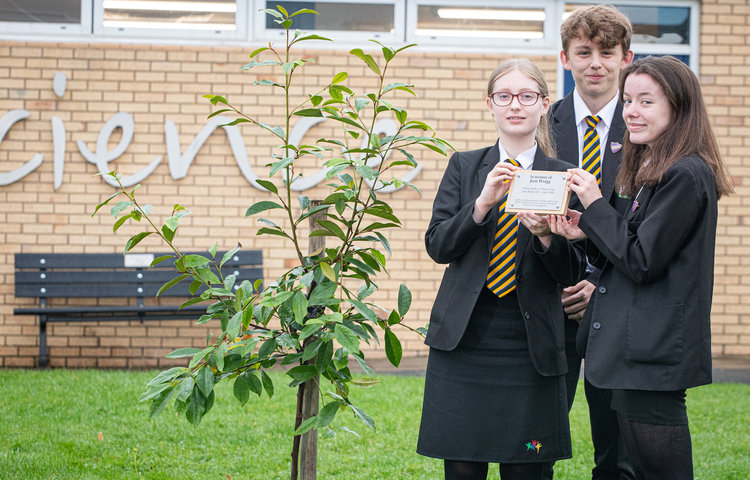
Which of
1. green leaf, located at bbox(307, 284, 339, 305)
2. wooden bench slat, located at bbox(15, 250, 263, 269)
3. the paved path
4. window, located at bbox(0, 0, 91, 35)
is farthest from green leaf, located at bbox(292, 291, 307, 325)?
window, located at bbox(0, 0, 91, 35)

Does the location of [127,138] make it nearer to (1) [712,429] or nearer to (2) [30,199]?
(2) [30,199]

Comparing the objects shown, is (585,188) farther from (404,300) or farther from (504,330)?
(404,300)

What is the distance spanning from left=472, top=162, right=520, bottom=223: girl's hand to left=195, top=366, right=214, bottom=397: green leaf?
0.95m

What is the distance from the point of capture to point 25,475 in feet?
12.3

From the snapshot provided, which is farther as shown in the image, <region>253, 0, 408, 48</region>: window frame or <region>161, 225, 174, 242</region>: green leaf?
<region>253, 0, 408, 48</region>: window frame

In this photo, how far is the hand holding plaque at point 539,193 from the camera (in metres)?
2.34

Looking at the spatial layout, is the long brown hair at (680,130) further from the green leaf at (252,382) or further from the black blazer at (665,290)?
the green leaf at (252,382)

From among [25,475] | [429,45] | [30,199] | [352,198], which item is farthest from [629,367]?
[30,199]

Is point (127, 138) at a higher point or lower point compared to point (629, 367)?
higher

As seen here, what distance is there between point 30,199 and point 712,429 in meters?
5.52

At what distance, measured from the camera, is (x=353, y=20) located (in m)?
6.93

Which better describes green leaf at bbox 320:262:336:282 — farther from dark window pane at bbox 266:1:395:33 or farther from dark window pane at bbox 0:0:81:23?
dark window pane at bbox 0:0:81:23

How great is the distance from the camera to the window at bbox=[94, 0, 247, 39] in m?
6.74

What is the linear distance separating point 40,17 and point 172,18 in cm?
110
